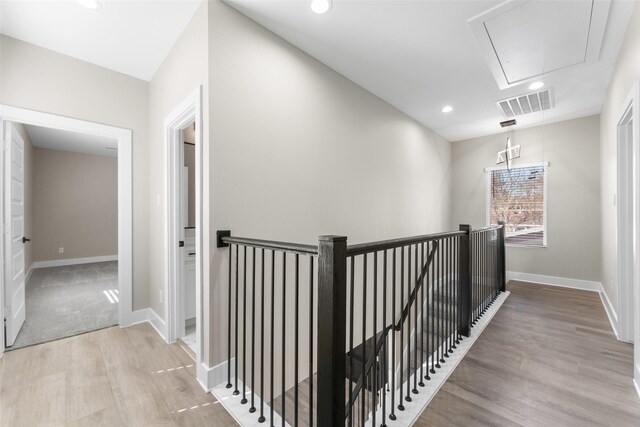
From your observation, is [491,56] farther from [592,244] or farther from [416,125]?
[592,244]

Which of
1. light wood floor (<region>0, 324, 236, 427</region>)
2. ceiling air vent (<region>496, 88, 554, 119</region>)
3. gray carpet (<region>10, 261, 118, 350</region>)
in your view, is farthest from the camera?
ceiling air vent (<region>496, 88, 554, 119</region>)

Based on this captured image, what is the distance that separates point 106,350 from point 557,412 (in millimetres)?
3316

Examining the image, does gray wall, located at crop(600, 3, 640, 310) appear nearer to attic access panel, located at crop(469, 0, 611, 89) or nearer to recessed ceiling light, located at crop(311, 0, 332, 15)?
attic access panel, located at crop(469, 0, 611, 89)

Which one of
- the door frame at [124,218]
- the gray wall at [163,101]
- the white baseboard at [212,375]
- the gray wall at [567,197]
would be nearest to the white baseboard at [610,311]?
the gray wall at [567,197]

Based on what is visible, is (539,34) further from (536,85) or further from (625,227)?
(625,227)

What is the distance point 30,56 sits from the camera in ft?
7.75

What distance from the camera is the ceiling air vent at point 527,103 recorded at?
3.49 m

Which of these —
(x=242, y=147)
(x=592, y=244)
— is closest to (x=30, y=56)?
(x=242, y=147)

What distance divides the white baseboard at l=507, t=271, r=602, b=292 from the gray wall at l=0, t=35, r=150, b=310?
5.59 metres

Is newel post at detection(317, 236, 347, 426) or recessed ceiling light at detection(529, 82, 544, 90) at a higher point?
recessed ceiling light at detection(529, 82, 544, 90)

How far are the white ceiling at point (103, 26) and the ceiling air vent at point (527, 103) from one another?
382cm

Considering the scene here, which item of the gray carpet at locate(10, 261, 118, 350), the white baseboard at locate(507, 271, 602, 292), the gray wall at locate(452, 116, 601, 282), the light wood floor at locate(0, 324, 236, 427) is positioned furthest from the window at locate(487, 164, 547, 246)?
the gray carpet at locate(10, 261, 118, 350)

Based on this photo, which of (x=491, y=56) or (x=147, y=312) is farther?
(x=147, y=312)

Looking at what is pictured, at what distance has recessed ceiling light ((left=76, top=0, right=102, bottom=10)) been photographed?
192 centimetres
